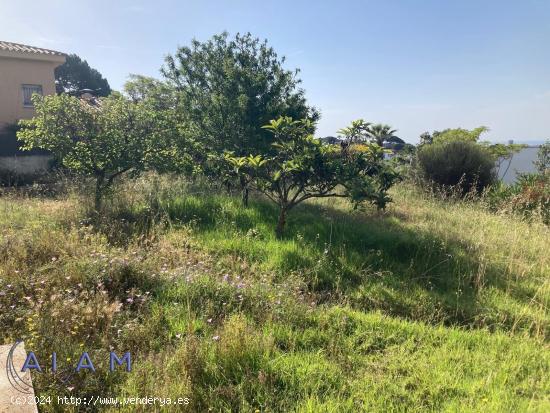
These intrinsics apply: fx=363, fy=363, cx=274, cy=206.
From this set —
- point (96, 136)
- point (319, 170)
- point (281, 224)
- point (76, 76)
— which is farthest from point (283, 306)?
point (76, 76)

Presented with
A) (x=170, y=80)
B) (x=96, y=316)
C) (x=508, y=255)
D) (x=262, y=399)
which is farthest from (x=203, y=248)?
(x=170, y=80)

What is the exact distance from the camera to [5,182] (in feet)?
37.3

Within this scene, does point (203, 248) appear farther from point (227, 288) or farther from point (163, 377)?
point (163, 377)

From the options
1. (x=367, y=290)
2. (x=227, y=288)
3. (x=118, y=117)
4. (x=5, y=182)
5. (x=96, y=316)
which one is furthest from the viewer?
(x=5, y=182)

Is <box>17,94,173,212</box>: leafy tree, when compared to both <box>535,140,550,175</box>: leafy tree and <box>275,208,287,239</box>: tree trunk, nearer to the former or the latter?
<box>275,208,287,239</box>: tree trunk

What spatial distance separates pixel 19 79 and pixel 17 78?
9cm

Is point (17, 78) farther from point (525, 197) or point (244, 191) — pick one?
point (525, 197)

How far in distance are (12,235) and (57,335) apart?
2559 millimetres

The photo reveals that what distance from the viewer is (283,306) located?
3.65 metres

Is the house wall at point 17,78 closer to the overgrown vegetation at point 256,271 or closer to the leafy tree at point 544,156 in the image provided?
the overgrown vegetation at point 256,271

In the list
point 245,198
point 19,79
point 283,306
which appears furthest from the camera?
point 19,79

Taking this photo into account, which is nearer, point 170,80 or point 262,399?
point 262,399

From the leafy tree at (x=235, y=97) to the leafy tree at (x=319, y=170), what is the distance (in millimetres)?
1989

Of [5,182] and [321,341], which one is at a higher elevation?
[5,182]
